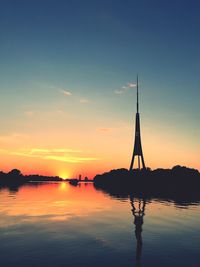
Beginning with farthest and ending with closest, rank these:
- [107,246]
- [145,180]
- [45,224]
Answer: [145,180]
[45,224]
[107,246]

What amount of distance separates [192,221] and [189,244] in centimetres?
960

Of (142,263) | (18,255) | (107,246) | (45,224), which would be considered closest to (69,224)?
(45,224)

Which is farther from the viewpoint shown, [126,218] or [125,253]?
[126,218]

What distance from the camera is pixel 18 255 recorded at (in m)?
15.2

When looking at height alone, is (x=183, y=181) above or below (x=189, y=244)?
above

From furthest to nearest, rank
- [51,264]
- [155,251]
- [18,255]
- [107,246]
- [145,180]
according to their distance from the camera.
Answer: [145,180] → [107,246] → [155,251] → [18,255] → [51,264]

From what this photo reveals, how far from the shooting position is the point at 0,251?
16.0 metres

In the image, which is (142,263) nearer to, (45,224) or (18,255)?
(18,255)

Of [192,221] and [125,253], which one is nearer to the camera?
[125,253]

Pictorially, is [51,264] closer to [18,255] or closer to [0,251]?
[18,255]

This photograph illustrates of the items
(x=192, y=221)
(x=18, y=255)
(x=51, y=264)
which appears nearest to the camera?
(x=51, y=264)

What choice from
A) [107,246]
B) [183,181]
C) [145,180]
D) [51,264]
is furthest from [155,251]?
[183,181]

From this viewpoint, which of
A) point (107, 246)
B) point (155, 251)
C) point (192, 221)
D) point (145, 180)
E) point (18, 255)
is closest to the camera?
point (18, 255)

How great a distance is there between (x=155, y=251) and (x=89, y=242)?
4.61 meters
